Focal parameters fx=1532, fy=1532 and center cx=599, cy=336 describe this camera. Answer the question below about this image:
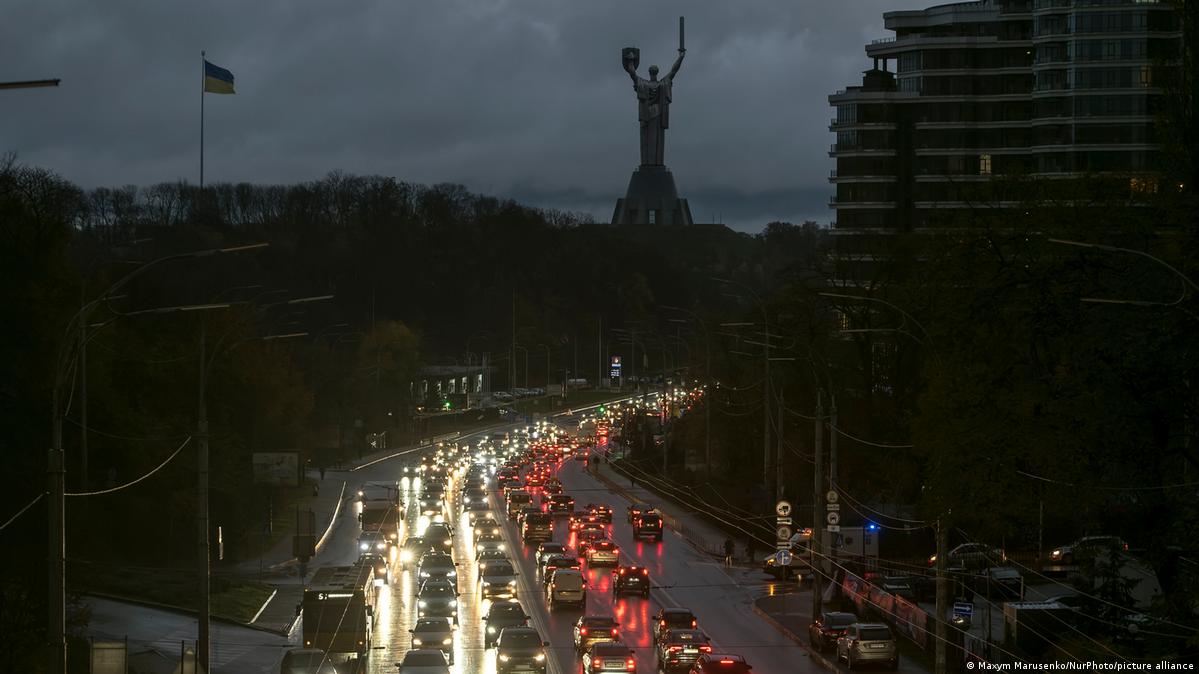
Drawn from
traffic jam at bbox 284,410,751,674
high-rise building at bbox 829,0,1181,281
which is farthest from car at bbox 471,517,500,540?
high-rise building at bbox 829,0,1181,281

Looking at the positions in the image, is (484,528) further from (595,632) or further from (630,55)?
(630,55)

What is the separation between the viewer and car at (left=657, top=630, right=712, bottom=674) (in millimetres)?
34594

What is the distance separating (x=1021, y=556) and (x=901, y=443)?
6.08 meters

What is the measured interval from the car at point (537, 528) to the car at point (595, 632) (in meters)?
29.4

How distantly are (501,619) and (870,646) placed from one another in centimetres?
967

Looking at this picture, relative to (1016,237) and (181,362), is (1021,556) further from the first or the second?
(181,362)

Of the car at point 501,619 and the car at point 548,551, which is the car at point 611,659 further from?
the car at point 548,551

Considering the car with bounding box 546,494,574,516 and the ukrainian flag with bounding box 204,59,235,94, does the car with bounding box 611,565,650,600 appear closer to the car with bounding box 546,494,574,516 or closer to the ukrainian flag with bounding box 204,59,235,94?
the ukrainian flag with bounding box 204,59,235,94

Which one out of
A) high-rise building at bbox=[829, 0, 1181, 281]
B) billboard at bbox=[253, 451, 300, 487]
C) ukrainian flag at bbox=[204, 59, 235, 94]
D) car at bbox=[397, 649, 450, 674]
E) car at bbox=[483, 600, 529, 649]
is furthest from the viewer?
high-rise building at bbox=[829, 0, 1181, 281]

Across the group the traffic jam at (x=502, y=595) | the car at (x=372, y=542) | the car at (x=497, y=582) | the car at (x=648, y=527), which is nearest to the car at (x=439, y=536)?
the traffic jam at (x=502, y=595)

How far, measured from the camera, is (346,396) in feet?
397

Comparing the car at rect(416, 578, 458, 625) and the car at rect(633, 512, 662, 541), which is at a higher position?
the car at rect(416, 578, 458, 625)

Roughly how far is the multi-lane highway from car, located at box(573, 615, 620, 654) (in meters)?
0.40

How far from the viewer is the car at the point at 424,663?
101 feet
